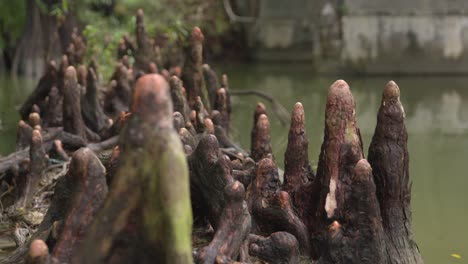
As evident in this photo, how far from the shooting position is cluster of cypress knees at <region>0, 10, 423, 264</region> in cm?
256

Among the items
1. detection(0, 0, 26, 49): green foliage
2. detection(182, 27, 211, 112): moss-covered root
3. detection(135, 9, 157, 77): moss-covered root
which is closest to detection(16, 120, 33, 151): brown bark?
detection(182, 27, 211, 112): moss-covered root

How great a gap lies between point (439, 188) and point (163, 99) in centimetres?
503

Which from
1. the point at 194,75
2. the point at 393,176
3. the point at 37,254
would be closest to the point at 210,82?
the point at 194,75

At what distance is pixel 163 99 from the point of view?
8.22ft

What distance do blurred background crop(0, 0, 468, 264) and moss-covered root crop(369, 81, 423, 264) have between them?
9.73 ft

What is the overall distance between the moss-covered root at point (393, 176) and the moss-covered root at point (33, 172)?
2.56 m

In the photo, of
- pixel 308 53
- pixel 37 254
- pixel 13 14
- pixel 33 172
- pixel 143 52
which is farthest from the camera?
pixel 308 53

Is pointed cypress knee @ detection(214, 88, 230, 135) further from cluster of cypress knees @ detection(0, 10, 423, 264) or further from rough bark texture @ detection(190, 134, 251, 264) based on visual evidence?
rough bark texture @ detection(190, 134, 251, 264)

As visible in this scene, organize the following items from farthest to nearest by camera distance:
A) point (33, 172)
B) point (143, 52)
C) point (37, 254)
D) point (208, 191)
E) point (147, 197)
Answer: point (143, 52), point (33, 172), point (208, 191), point (37, 254), point (147, 197)

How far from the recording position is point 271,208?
13.8 ft

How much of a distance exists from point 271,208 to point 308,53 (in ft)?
63.2

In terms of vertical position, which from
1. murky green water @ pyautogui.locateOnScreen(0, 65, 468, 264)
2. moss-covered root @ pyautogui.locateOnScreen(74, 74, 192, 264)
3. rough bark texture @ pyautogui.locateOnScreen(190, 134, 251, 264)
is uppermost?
moss-covered root @ pyautogui.locateOnScreen(74, 74, 192, 264)

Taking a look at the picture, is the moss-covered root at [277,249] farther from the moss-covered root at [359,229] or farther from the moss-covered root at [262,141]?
the moss-covered root at [262,141]

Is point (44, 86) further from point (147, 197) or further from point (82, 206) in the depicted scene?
point (147, 197)
